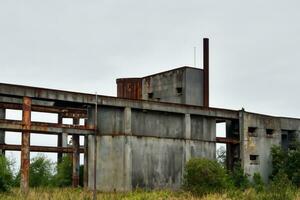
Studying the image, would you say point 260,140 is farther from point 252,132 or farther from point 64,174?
point 64,174

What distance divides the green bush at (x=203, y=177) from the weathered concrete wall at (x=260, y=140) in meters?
7.07

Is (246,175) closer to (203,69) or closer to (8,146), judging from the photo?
(203,69)

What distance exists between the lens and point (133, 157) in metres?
26.2

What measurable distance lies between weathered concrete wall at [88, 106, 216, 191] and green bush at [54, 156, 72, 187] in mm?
7947

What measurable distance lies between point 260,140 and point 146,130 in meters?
10.0

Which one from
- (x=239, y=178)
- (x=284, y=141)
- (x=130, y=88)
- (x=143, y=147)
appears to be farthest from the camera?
(x=284, y=141)

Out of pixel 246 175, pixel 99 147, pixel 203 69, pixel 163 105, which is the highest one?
pixel 203 69

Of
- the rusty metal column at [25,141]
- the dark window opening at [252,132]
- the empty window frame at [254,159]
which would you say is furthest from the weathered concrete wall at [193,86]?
the rusty metal column at [25,141]

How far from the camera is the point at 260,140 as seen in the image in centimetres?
3369

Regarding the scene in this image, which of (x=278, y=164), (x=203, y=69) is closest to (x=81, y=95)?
(x=203, y=69)

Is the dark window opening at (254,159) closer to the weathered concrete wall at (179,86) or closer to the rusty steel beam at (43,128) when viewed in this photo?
the weathered concrete wall at (179,86)

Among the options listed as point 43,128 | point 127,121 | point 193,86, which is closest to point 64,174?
point 127,121

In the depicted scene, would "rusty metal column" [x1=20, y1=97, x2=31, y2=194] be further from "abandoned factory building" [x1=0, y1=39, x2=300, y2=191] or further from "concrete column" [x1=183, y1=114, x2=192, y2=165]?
"concrete column" [x1=183, y1=114, x2=192, y2=165]

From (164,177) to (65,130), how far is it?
669 centimetres
